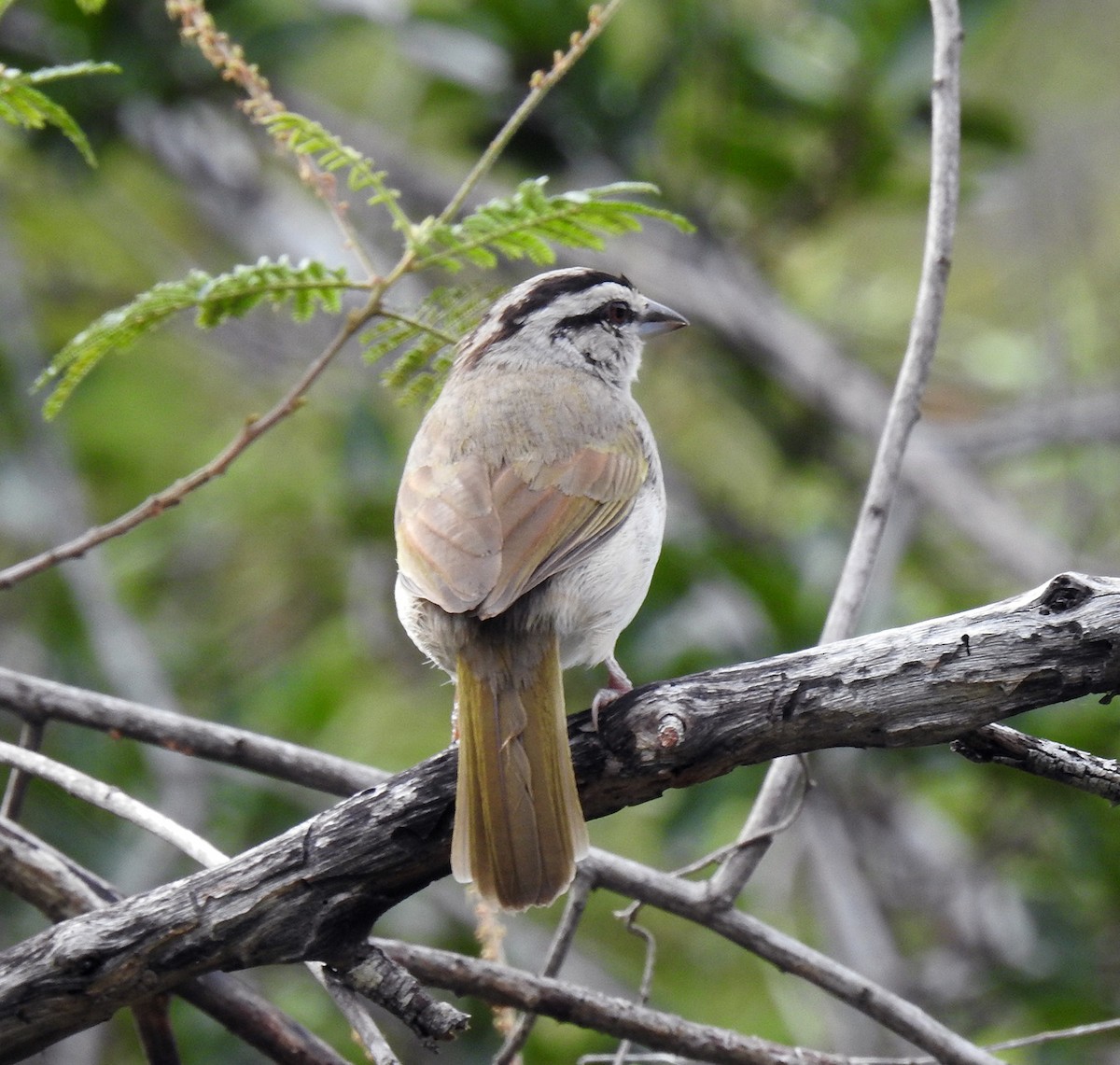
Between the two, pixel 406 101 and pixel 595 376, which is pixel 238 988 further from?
pixel 406 101

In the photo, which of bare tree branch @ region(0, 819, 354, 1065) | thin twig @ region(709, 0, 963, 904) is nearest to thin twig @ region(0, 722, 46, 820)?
bare tree branch @ region(0, 819, 354, 1065)

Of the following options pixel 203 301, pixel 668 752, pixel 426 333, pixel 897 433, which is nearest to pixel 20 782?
pixel 203 301

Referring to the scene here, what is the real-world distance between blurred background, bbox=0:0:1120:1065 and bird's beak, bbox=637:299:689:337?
1.50m

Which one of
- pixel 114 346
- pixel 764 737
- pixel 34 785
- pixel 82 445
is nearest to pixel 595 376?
pixel 114 346

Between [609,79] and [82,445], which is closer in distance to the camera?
[609,79]

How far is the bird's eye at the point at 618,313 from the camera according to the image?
4938mm

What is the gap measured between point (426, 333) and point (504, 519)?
1.70 feet

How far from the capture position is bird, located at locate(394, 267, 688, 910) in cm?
308

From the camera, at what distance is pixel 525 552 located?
3.56 m

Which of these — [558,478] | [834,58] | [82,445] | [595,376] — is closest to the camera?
[558,478]

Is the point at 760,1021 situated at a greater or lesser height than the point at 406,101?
lesser

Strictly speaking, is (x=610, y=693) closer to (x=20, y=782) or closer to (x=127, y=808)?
(x=127, y=808)

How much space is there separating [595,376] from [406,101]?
14.9ft

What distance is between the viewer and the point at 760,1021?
255 inches
